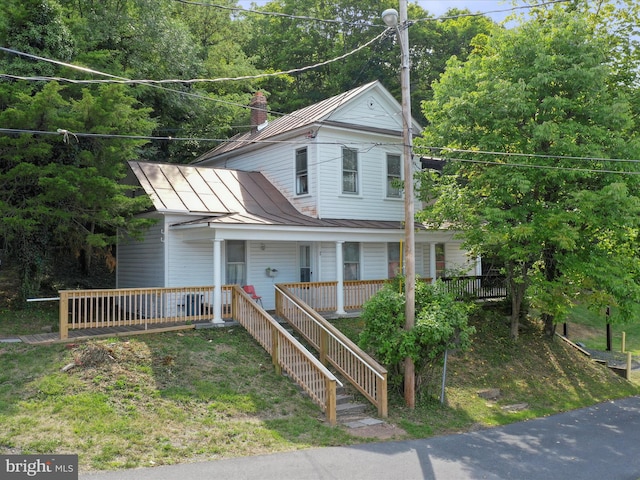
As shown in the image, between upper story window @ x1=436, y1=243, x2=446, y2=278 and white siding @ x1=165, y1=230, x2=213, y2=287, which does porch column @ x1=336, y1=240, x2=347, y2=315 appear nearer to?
white siding @ x1=165, y1=230, x2=213, y2=287

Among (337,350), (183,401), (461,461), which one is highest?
(337,350)

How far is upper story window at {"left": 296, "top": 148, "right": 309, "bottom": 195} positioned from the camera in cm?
1808

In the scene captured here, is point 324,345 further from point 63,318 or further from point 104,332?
point 63,318

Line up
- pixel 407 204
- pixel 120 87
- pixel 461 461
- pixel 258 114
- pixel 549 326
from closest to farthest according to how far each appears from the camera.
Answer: pixel 461 461 < pixel 407 204 < pixel 120 87 < pixel 549 326 < pixel 258 114

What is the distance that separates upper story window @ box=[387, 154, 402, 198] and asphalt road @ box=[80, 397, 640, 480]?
999 cm

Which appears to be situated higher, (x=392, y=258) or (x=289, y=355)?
(x=392, y=258)

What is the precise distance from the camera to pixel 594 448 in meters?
9.95

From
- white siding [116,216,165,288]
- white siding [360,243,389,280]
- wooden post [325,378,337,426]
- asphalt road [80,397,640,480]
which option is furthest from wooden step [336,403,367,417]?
white siding [360,243,389,280]

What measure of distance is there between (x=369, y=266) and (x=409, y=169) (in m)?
8.02

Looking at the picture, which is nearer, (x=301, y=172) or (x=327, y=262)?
(x=327, y=262)

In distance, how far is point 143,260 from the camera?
56.4 feet

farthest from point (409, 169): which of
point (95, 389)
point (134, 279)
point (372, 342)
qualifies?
point (134, 279)

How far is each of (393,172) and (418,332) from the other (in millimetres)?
9431

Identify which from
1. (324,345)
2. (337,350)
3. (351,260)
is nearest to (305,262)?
(351,260)
